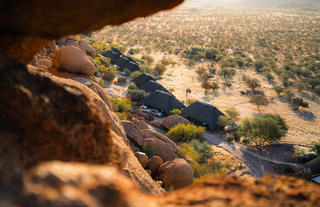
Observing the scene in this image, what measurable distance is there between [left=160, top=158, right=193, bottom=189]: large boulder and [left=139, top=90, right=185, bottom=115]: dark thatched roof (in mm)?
11546

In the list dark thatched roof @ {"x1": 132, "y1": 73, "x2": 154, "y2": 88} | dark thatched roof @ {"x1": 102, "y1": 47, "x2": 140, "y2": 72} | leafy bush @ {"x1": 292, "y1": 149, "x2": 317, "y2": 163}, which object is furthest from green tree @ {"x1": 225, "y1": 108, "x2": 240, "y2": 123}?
dark thatched roof @ {"x1": 102, "y1": 47, "x2": 140, "y2": 72}

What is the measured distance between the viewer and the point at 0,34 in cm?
327

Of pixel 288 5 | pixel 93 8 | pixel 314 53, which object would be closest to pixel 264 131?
pixel 93 8

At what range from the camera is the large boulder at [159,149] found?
35.9 feet

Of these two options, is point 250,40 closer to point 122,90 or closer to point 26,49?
point 122,90

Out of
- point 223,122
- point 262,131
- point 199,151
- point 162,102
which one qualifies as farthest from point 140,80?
point 262,131

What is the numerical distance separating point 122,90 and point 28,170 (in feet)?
73.4

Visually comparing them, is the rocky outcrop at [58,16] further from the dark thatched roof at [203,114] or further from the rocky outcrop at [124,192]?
the dark thatched roof at [203,114]

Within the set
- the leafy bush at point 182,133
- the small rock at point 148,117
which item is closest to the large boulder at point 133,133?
the leafy bush at point 182,133

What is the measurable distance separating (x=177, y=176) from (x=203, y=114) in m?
11.5

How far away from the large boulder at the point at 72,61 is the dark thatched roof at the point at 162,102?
10.3 meters

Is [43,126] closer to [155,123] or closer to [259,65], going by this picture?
[155,123]

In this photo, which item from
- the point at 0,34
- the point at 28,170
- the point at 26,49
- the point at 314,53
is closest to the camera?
the point at 28,170

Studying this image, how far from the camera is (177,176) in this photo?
8875mm
